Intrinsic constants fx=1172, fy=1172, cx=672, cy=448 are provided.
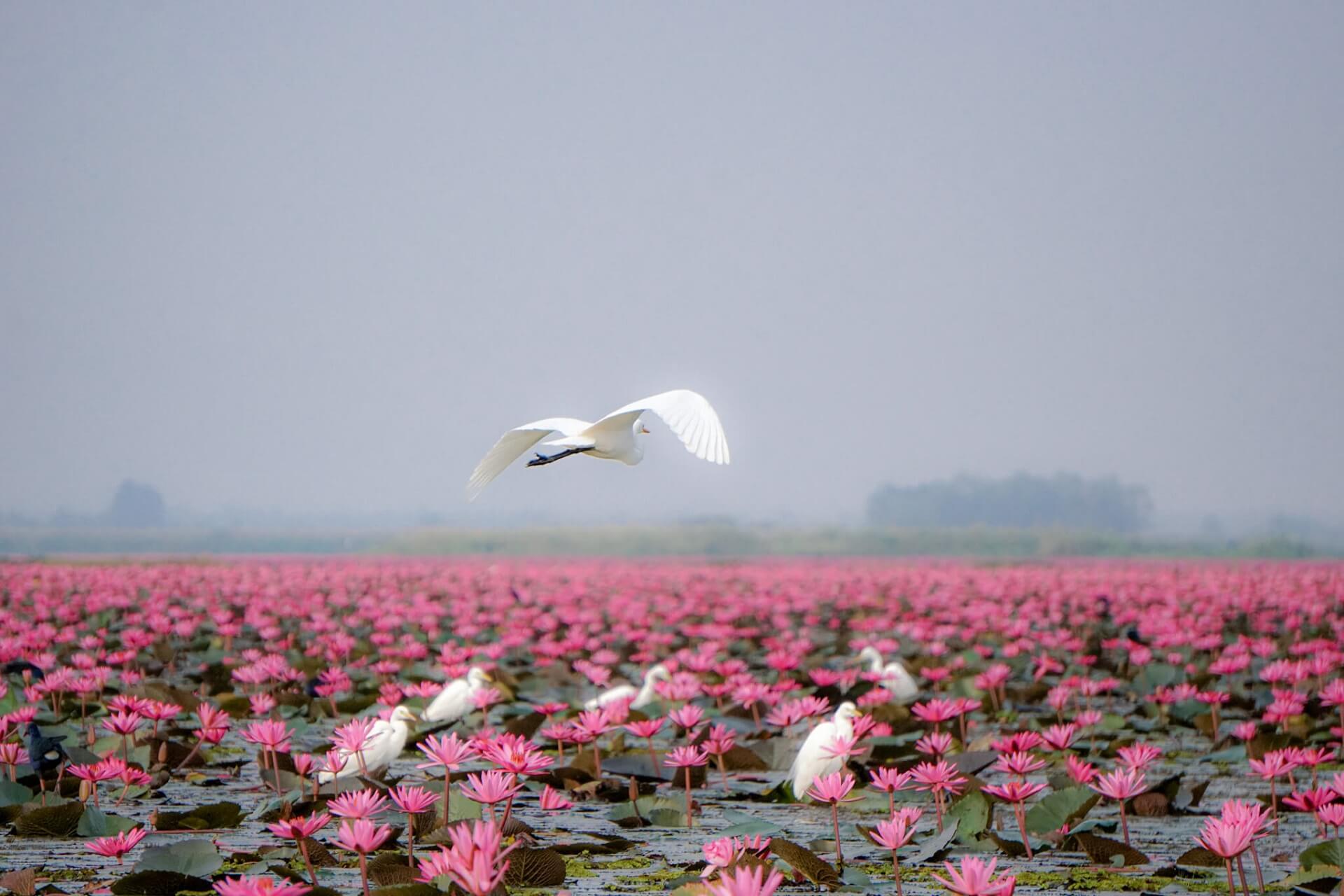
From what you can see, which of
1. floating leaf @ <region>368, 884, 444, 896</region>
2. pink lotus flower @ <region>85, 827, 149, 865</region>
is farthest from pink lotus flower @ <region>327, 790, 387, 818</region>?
pink lotus flower @ <region>85, 827, 149, 865</region>

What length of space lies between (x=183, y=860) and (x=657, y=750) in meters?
3.10

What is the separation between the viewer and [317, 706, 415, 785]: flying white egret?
4.38 meters

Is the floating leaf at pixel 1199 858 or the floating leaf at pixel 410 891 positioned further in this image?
the floating leaf at pixel 1199 858

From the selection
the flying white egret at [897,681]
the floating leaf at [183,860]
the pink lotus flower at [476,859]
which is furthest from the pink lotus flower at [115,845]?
the flying white egret at [897,681]

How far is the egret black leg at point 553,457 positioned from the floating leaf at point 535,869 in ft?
6.30

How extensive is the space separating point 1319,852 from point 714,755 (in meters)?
2.58

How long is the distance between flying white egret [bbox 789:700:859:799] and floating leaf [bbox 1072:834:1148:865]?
2.87 feet

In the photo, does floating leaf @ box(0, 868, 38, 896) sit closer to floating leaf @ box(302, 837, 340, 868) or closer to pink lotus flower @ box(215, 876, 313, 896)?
floating leaf @ box(302, 837, 340, 868)

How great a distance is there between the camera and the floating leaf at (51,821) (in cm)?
365

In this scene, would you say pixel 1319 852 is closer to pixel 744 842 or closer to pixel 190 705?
pixel 744 842

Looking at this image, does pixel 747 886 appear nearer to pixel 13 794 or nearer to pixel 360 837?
pixel 360 837

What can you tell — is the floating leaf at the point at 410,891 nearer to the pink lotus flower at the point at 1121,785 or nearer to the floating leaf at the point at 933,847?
the floating leaf at the point at 933,847

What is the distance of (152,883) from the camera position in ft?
9.70

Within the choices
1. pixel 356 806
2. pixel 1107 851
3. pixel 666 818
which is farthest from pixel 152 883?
pixel 1107 851
